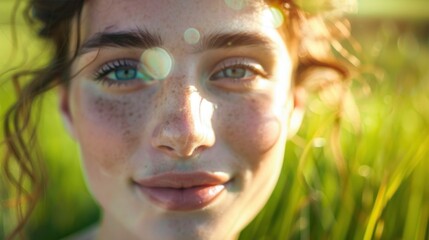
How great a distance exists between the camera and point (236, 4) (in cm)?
131

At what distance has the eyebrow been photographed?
49.9 inches

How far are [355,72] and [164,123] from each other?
0.63 meters

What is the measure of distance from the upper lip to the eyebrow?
0.64ft

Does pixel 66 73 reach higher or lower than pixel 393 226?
higher

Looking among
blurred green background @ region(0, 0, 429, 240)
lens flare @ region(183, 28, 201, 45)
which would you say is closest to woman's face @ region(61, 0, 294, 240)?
lens flare @ region(183, 28, 201, 45)

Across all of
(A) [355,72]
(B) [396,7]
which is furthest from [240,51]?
(B) [396,7]

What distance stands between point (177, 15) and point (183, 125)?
7.1 inches

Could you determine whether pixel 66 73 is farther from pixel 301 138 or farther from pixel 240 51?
pixel 301 138

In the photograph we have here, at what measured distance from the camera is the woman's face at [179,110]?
125 cm

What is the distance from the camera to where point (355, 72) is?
5.62ft

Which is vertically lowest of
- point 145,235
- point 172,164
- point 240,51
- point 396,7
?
point 396,7

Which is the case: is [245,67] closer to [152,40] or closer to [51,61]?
[152,40]

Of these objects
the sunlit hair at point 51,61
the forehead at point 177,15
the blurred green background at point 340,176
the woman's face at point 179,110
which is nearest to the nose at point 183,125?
the woman's face at point 179,110

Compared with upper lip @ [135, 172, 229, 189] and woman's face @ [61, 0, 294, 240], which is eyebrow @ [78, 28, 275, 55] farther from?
upper lip @ [135, 172, 229, 189]
